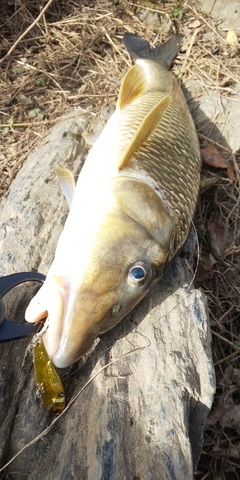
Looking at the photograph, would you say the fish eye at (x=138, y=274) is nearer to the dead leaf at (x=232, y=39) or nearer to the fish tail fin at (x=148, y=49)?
the fish tail fin at (x=148, y=49)

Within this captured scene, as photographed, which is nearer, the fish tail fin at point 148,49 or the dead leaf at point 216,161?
the dead leaf at point 216,161

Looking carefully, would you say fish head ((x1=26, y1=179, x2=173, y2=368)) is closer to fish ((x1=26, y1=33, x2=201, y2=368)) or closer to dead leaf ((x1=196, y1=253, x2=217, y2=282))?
fish ((x1=26, y1=33, x2=201, y2=368))

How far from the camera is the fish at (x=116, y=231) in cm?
183

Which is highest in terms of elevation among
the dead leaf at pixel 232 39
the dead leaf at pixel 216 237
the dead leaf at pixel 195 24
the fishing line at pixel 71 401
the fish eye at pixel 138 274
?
the fish eye at pixel 138 274

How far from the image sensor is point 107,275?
6.23 ft

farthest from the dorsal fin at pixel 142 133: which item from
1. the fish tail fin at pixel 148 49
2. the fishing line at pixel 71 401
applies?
the fish tail fin at pixel 148 49

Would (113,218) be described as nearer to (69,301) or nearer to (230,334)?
(69,301)

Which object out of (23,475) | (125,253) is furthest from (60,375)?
(125,253)

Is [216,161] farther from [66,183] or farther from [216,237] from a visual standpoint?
[66,183]

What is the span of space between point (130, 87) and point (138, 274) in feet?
5.98

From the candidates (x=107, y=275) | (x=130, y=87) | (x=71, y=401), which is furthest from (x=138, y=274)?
(x=130, y=87)

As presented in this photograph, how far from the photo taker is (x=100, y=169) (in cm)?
242

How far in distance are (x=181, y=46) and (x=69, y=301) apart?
12.5 feet

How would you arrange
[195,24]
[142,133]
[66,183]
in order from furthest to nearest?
[195,24]
[66,183]
[142,133]
